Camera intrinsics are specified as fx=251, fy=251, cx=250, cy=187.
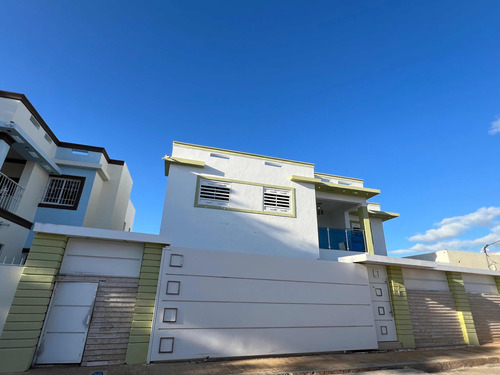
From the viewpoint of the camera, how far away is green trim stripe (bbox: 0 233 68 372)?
483 cm

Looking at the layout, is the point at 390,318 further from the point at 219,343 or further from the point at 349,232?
the point at 219,343

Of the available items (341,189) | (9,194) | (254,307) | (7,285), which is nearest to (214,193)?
(254,307)

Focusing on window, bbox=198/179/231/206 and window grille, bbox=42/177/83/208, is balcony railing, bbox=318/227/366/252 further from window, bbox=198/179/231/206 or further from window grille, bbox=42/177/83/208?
window grille, bbox=42/177/83/208

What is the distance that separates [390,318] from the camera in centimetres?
801

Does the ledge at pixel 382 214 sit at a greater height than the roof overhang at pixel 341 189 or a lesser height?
lesser

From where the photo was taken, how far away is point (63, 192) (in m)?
10.3

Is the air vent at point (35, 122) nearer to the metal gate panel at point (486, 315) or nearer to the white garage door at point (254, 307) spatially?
the white garage door at point (254, 307)

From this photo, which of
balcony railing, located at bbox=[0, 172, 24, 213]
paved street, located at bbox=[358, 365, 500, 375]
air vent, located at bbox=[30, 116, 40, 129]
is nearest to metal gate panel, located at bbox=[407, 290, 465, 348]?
paved street, located at bbox=[358, 365, 500, 375]

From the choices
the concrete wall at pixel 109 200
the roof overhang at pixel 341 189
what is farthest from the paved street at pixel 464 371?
the concrete wall at pixel 109 200

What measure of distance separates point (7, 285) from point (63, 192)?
6112 mm

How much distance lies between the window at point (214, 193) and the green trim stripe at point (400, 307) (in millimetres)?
6441

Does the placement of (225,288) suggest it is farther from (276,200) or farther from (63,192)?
(63,192)

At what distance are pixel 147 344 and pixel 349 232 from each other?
989 cm

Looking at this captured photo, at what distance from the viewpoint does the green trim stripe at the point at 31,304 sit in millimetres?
4832
